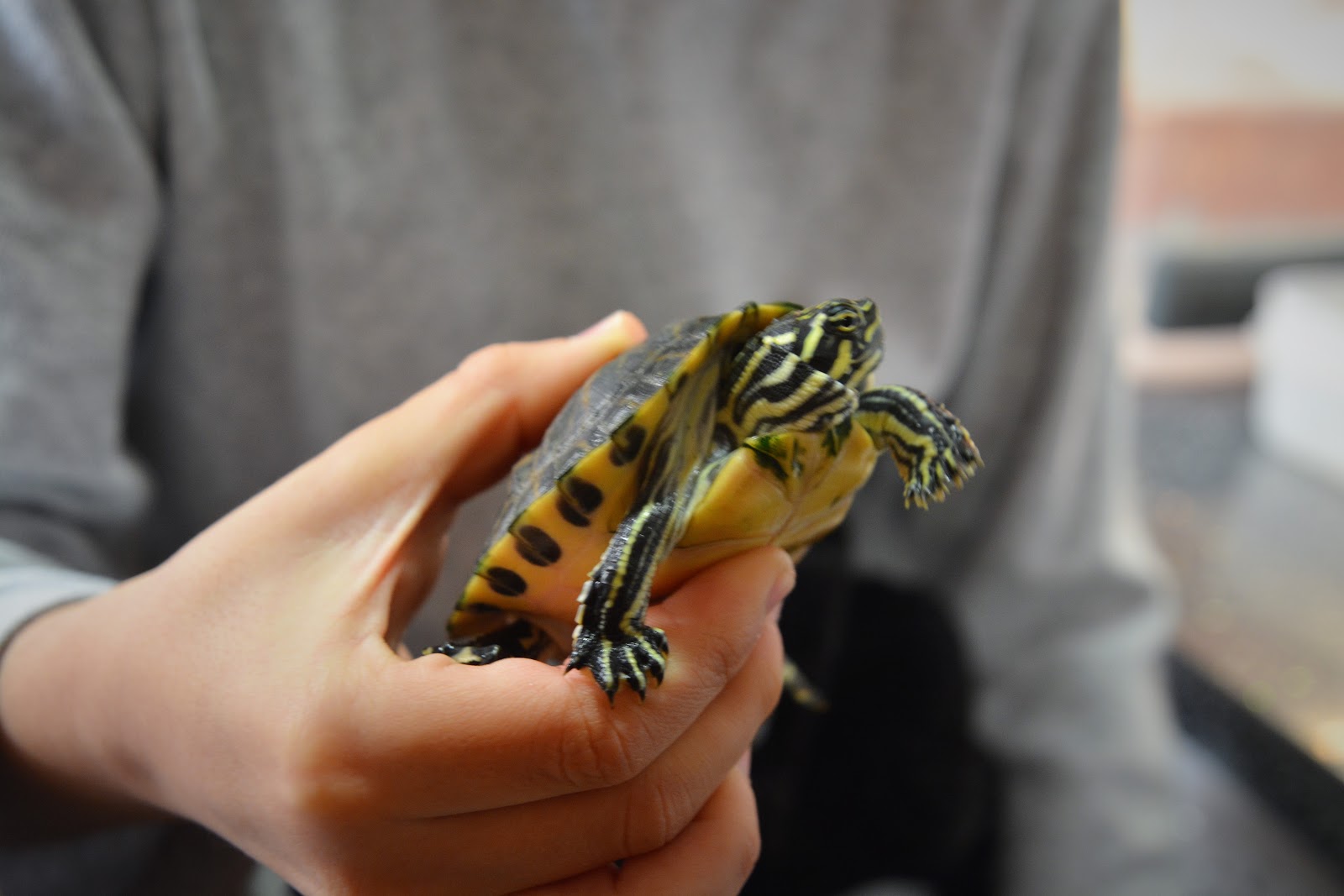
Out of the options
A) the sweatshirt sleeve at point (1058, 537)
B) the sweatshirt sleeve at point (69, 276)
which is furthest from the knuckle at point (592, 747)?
the sweatshirt sleeve at point (1058, 537)

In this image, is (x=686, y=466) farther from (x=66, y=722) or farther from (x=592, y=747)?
(x=66, y=722)

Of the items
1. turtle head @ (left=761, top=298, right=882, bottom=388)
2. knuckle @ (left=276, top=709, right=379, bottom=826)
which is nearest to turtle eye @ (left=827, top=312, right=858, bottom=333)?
turtle head @ (left=761, top=298, right=882, bottom=388)

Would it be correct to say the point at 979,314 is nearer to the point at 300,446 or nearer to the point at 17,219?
the point at 300,446

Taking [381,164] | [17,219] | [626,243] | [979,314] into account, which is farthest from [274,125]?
[979,314]

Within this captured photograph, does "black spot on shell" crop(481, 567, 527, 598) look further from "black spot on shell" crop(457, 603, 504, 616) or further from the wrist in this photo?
the wrist

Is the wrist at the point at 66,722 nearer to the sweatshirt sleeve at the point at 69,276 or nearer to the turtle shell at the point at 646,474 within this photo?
the sweatshirt sleeve at the point at 69,276

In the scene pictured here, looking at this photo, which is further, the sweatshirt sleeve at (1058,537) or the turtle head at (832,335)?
the sweatshirt sleeve at (1058,537)
